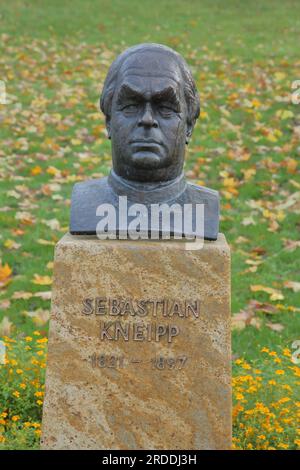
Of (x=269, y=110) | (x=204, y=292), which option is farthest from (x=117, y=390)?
(x=269, y=110)

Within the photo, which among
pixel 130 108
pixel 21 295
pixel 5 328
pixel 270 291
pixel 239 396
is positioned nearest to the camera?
pixel 130 108

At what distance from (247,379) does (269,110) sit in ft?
17.5

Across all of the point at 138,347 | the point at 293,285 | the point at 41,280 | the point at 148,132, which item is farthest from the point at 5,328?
the point at 293,285

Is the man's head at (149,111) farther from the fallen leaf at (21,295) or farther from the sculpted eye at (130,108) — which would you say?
the fallen leaf at (21,295)

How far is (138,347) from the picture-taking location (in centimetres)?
297

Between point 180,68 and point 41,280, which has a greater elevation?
point 180,68

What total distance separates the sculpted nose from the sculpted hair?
0.88ft

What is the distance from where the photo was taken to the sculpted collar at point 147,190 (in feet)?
10.0

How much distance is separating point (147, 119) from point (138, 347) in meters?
1.03

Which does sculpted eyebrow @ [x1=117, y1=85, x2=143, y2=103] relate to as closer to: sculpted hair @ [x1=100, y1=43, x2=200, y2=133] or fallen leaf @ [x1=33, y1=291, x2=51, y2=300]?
sculpted hair @ [x1=100, y1=43, x2=200, y2=133]

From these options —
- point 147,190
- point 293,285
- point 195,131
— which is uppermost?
point 147,190

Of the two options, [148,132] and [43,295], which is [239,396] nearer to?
[148,132]

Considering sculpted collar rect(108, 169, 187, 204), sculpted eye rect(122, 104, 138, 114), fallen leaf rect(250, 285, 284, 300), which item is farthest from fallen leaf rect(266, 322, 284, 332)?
sculpted eye rect(122, 104, 138, 114)
